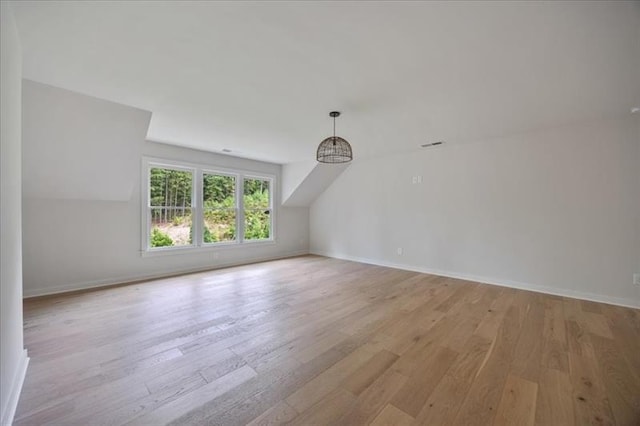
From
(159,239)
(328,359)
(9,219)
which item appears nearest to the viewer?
(9,219)

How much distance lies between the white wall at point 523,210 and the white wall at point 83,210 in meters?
4.14

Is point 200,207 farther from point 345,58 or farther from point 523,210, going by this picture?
point 523,210

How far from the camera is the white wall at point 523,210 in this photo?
3.28 meters

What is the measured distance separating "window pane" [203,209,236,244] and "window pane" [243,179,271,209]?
18.5 inches

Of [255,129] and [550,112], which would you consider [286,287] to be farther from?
[550,112]

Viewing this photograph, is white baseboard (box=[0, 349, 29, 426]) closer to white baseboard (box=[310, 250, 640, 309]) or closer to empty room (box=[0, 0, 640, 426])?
empty room (box=[0, 0, 640, 426])

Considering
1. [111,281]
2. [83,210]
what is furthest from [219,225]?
[83,210]

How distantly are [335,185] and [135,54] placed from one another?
4.85 meters

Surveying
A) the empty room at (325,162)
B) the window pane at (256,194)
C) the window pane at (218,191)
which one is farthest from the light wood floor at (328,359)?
the window pane at (256,194)

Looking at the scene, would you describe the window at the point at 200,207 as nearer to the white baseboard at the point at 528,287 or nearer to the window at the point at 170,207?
the window at the point at 170,207

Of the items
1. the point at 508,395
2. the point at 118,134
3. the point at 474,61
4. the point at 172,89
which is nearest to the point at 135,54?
the point at 172,89

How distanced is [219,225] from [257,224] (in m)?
0.95

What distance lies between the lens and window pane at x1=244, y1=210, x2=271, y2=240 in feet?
19.5

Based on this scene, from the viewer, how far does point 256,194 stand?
613cm
